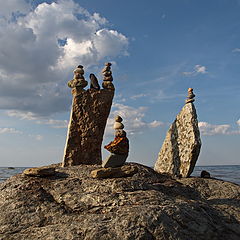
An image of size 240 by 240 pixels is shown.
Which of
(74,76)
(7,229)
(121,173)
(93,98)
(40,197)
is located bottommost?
(7,229)

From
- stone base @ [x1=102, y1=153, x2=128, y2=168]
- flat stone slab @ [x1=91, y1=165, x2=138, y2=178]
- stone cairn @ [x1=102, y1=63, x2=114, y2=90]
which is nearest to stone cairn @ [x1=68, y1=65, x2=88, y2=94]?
stone cairn @ [x1=102, y1=63, x2=114, y2=90]

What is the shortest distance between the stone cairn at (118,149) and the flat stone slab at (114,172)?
0.95 ft

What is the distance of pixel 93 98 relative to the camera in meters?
13.8

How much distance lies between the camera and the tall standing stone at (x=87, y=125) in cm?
1353

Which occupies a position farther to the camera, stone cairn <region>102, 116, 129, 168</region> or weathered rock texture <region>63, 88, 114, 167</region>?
weathered rock texture <region>63, 88, 114, 167</region>

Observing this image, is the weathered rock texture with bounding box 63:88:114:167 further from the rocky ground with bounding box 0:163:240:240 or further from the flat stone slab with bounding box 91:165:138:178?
the flat stone slab with bounding box 91:165:138:178

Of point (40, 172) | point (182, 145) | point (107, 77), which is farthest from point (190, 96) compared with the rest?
point (40, 172)

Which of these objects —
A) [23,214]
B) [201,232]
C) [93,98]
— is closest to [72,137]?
[93,98]

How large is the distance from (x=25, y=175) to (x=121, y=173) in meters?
3.28

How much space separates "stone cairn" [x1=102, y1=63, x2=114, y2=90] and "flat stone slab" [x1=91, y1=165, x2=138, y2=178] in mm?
5195

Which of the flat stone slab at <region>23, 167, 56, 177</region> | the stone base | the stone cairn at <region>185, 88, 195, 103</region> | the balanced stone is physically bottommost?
the flat stone slab at <region>23, 167, 56, 177</region>

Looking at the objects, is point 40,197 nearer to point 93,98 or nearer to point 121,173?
point 121,173

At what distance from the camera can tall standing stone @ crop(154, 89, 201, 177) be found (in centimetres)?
1462

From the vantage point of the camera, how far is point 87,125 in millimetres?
13609
